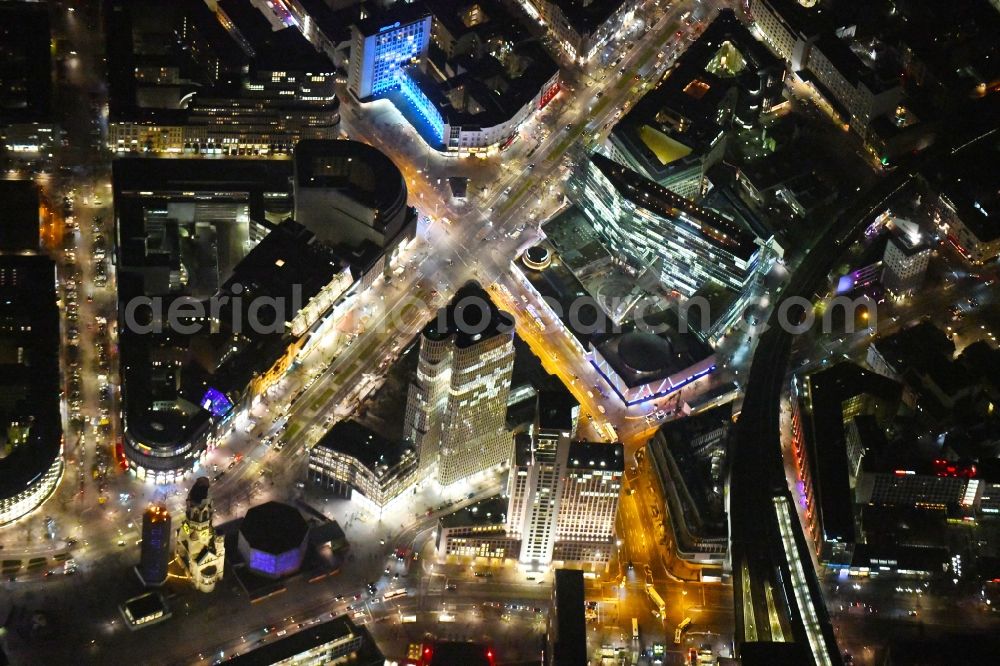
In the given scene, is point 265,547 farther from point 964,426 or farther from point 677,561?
point 964,426

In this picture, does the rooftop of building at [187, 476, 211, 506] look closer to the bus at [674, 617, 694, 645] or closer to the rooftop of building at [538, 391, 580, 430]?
the rooftop of building at [538, 391, 580, 430]

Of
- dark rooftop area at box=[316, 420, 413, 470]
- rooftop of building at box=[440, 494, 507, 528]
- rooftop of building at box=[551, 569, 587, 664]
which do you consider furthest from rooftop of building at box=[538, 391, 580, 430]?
dark rooftop area at box=[316, 420, 413, 470]

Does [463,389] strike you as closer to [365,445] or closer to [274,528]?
[365,445]

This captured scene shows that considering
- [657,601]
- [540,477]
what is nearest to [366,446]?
[540,477]

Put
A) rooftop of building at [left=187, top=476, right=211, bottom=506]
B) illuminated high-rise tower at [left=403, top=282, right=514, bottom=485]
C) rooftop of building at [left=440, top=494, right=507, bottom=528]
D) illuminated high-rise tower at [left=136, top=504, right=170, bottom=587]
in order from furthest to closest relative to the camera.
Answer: rooftop of building at [left=440, top=494, right=507, bottom=528], illuminated high-rise tower at [left=136, top=504, right=170, bottom=587], illuminated high-rise tower at [left=403, top=282, right=514, bottom=485], rooftop of building at [left=187, top=476, right=211, bottom=506]

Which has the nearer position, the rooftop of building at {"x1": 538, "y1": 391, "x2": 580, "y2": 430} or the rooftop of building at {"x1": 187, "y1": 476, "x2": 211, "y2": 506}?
the rooftop of building at {"x1": 538, "y1": 391, "x2": 580, "y2": 430}

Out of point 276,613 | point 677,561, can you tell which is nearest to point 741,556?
point 677,561
